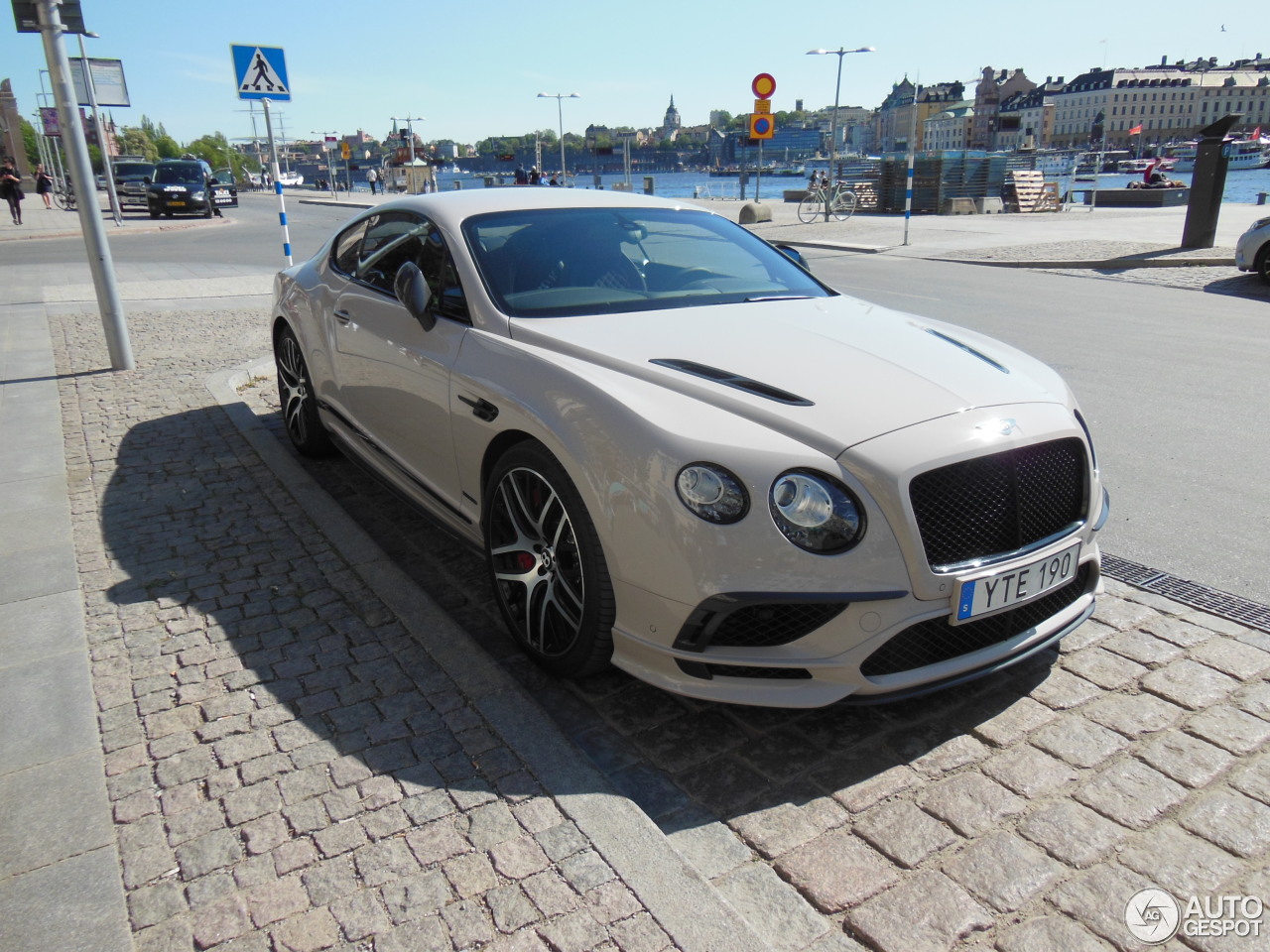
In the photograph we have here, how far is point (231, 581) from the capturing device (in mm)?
4051

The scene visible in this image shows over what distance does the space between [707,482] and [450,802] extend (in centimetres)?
113

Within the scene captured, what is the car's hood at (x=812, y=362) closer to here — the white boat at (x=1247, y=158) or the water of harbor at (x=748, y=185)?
the water of harbor at (x=748, y=185)

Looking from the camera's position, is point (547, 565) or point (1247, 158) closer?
point (547, 565)

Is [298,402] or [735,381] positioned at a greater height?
[735,381]

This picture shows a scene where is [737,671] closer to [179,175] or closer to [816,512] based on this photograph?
[816,512]

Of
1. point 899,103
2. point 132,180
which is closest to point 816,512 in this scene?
point 132,180

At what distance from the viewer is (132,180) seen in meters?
37.5

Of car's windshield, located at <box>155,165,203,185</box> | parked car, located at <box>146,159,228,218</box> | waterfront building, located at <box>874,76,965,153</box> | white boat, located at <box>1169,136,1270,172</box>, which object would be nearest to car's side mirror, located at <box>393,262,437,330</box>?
parked car, located at <box>146,159,228,218</box>

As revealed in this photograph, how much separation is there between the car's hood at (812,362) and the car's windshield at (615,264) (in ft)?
0.61

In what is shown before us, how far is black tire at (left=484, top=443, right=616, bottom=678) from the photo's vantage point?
290cm

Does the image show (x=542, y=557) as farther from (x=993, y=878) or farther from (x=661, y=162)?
(x=661, y=162)

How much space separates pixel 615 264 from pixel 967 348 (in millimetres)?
1486

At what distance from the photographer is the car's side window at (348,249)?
4946mm

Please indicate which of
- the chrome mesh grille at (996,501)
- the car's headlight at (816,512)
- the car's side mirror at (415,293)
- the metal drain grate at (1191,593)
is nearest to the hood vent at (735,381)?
the car's headlight at (816,512)
